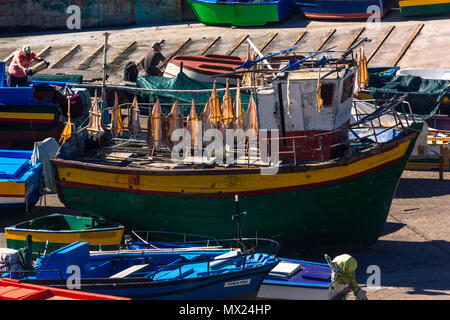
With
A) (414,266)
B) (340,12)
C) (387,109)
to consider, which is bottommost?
(414,266)

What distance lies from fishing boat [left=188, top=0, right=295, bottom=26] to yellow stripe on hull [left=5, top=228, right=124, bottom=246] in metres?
15.9

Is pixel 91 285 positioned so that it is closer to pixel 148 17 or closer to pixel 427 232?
pixel 427 232

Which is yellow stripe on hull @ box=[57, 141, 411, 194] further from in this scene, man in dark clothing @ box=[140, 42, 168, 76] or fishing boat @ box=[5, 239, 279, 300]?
man in dark clothing @ box=[140, 42, 168, 76]

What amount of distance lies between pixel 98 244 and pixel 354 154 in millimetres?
4998

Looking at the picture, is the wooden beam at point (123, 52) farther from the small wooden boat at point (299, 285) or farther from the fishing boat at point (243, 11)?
the small wooden boat at point (299, 285)

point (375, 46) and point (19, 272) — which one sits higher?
point (375, 46)

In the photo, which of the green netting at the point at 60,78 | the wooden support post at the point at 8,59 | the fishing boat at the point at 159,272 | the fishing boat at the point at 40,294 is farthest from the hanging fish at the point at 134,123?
the wooden support post at the point at 8,59

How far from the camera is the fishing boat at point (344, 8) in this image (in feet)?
92.9

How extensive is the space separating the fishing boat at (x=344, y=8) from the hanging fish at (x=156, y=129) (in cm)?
1491

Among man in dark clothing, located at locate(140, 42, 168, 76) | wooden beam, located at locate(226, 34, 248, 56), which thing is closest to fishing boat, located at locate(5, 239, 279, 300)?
man in dark clothing, located at locate(140, 42, 168, 76)

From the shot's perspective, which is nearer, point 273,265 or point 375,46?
point 273,265

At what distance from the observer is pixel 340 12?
93.9 feet
